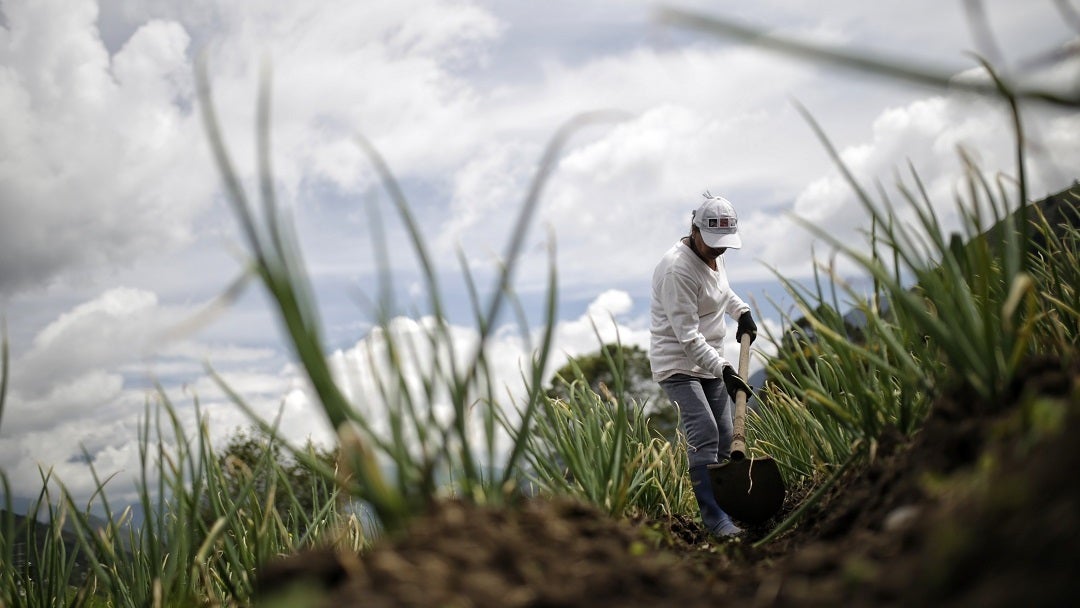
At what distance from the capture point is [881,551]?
127 centimetres

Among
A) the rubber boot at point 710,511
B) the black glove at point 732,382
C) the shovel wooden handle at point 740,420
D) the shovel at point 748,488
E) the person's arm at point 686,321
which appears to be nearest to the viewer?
the shovel at point 748,488

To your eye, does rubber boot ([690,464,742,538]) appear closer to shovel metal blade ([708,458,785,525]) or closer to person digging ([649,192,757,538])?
person digging ([649,192,757,538])

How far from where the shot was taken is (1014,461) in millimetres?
1189

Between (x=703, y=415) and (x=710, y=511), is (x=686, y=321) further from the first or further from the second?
(x=710, y=511)

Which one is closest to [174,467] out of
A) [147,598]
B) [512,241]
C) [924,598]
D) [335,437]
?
[147,598]

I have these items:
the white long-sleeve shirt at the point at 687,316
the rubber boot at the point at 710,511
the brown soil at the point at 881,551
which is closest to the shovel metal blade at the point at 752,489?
the rubber boot at the point at 710,511

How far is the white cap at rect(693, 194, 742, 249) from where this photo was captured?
456cm

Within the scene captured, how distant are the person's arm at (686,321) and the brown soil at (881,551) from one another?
2686 millimetres

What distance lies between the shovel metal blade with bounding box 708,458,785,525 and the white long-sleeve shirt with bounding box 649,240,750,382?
69cm

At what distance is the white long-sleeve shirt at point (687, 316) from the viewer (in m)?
4.51

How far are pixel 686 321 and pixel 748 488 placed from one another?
3.61ft

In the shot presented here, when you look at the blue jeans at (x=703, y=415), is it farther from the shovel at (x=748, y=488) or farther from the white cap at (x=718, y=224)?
the white cap at (x=718, y=224)

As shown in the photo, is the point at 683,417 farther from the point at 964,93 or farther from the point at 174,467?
the point at 964,93

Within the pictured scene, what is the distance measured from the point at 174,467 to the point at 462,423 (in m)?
1.07
